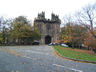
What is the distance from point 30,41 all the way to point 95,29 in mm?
29811

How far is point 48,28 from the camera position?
62.3 metres

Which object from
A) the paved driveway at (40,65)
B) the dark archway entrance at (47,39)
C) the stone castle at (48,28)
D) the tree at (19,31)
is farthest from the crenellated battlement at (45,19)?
the paved driveway at (40,65)

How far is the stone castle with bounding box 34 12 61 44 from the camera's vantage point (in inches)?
2395

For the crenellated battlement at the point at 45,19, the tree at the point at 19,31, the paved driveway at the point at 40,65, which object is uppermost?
the crenellated battlement at the point at 45,19

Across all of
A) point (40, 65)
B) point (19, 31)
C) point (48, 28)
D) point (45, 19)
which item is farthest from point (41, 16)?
point (40, 65)

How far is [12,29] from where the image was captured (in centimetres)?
4162

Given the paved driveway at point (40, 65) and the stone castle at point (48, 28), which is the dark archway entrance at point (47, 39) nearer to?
the stone castle at point (48, 28)

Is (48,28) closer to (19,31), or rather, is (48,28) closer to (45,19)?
(45,19)

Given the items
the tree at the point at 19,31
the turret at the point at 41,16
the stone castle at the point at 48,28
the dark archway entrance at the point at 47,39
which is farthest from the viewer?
the turret at the point at 41,16

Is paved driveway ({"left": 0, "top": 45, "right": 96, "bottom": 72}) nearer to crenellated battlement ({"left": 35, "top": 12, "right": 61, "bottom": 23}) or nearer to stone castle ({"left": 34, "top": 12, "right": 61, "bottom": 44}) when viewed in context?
stone castle ({"left": 34, "top": 12, "right": 61, "bottom": 44})

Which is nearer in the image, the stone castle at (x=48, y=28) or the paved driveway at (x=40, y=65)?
the paved driveway at (x=40, y=65)

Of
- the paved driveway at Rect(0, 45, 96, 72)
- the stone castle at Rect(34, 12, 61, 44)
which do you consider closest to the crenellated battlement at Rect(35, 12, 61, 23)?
the stone castle at Rect(34, 12, 61, 44)

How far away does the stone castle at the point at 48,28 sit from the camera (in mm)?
60844

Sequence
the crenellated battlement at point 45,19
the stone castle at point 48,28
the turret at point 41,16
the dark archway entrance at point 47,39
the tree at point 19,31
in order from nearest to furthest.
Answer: the tree at point 19,31
the stone castle at point 48,28
the dark archway entrance at point 47,39
the crenellated battlement at point 45,19
the turret at point 41,16
